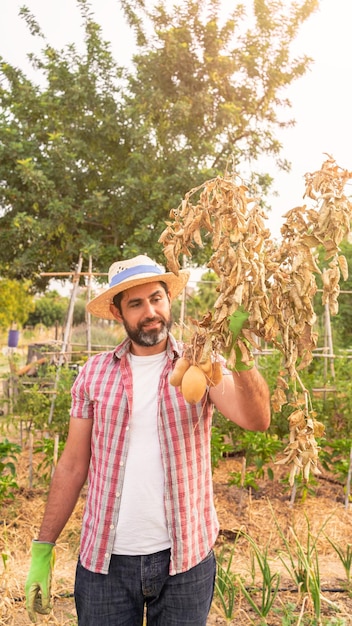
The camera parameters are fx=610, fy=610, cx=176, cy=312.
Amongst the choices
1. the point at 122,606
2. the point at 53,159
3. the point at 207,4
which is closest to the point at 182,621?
the point at 122,606

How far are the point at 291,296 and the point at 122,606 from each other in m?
1.29

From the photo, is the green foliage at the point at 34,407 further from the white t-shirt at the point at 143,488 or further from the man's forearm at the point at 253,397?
the man's forearm at the point at 253,397

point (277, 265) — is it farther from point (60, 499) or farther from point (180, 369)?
point (60, 499)

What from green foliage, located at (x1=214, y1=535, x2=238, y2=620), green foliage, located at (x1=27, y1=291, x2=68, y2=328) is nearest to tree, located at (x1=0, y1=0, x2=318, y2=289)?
green foliage, located at (x1=214, y1=535, x2=238, y2=620)

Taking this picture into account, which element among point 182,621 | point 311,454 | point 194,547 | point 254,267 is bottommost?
point 182,621

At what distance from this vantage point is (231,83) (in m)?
11.4

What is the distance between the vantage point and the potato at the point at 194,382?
1469 mm

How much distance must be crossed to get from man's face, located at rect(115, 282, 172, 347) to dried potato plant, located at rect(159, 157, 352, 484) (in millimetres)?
761

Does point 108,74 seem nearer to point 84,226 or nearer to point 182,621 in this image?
point 84,226

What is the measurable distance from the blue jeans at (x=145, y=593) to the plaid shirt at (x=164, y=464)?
0.16ft

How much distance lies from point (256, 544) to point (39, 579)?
5.98 feet

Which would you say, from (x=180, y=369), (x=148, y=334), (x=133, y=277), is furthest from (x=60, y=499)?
(x=180, y=369)

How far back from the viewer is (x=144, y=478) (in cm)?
203

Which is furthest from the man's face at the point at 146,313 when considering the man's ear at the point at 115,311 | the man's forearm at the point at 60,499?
the man's forearm at the point at 60,499
